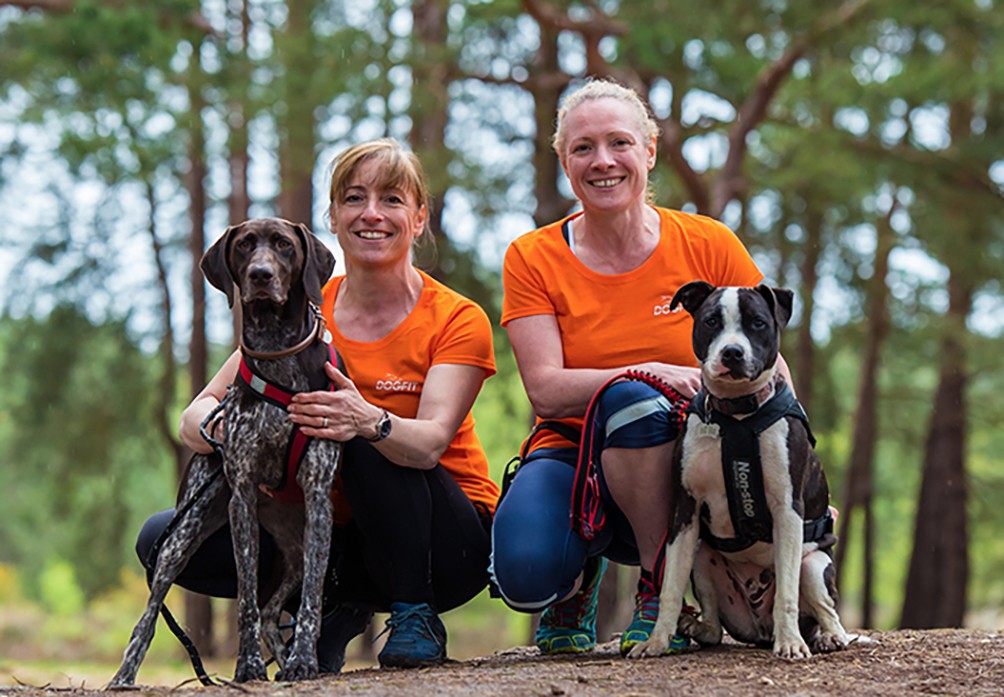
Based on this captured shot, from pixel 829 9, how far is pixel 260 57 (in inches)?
216

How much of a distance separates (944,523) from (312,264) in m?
13.2

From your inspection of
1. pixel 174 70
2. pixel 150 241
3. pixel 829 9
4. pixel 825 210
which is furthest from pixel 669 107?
pixel 150 241

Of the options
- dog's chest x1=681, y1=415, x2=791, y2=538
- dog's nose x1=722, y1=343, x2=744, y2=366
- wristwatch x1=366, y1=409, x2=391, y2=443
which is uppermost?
dog's nose x1=722, y1=343, x2=744, y2=366

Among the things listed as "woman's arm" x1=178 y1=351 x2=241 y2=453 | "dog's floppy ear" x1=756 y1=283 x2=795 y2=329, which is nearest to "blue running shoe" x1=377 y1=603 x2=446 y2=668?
"woman's arm" x1=178 y1=351 x2=241 y2=453

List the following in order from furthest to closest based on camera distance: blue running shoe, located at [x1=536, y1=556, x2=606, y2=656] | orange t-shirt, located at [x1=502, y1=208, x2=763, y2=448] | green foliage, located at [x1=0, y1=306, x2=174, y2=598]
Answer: green foliage, located at [x1=0, y1=306, x2=174, y2=598] < blue running shoe, located at [x1=536, y1=556, x2=606, y2=656] < orange t-shirt, located at [x1=502, y1=208, x2=763, y2=448]

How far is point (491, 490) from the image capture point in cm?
→ 472

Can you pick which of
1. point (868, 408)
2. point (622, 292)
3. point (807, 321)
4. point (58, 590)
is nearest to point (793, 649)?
point (622, 292)

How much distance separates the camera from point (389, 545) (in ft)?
13.7

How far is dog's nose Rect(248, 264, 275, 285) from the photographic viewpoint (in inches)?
150

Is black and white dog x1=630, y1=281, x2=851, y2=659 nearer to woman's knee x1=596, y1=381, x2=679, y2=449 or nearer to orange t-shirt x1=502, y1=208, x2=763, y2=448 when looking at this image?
woman's knee x1=596, y1=381, x2=679, y2=449

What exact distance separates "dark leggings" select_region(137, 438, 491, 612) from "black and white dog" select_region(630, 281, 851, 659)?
2.72 ft

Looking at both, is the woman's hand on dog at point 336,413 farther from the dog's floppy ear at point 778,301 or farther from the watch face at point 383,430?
the dog's floppy ear at point 778,301

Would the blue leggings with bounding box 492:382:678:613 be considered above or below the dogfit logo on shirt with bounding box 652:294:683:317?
below

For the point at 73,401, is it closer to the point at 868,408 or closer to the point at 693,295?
the point at 868,408
